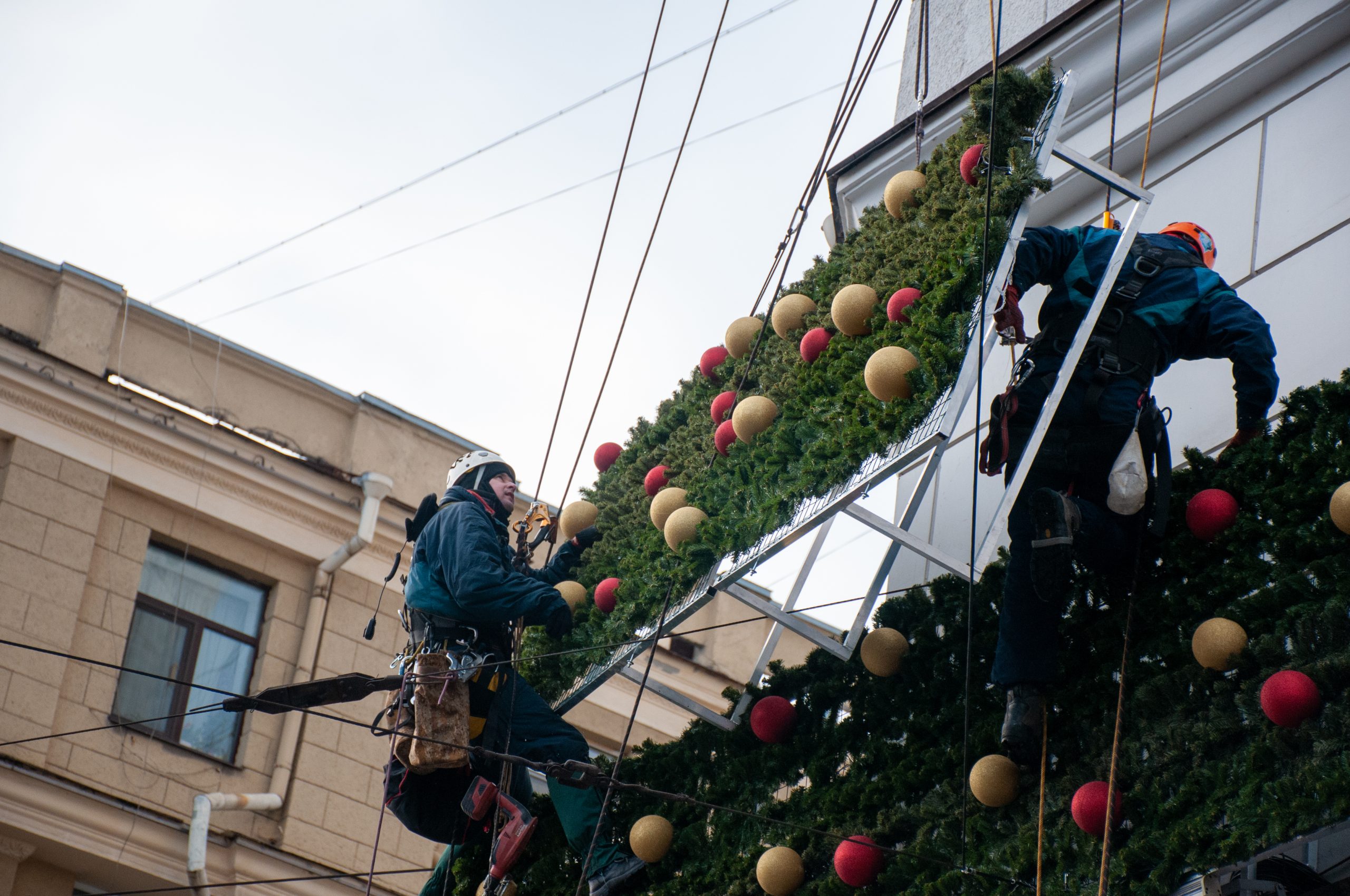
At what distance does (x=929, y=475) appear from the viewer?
6.79 m

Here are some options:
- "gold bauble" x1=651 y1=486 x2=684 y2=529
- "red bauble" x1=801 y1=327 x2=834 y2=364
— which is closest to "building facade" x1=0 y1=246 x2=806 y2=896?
"gold bauble" x1=651 y1=486 x2=684 y2=529

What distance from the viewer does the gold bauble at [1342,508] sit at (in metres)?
5.39

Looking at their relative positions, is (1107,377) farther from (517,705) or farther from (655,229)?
(655,229)

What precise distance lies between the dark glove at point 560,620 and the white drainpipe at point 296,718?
616 cm

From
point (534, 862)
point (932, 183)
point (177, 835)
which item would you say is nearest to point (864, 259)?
point (932, 183)

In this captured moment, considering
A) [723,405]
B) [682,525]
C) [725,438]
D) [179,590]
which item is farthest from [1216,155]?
[179,590]

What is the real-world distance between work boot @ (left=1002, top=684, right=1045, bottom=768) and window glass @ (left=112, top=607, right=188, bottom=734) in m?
9.30

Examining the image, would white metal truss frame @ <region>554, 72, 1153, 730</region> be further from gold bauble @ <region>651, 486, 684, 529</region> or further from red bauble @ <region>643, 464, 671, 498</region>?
red bauble @ <region>643, 464, 671, 498</region>

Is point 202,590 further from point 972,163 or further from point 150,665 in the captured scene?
point 972,163

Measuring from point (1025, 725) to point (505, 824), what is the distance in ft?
9.72

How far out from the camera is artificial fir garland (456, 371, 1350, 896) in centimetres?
520

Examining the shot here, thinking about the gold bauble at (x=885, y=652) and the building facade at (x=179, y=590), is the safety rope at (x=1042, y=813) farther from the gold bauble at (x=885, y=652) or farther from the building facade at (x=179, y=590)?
the building facade at (x=179, y=590)

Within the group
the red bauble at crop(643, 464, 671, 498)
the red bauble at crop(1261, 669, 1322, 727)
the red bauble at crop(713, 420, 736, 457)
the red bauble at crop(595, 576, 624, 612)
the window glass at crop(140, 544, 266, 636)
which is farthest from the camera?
the window glass at crop(140, 544, 266, 636)

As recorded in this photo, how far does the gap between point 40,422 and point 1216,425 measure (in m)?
9.81
